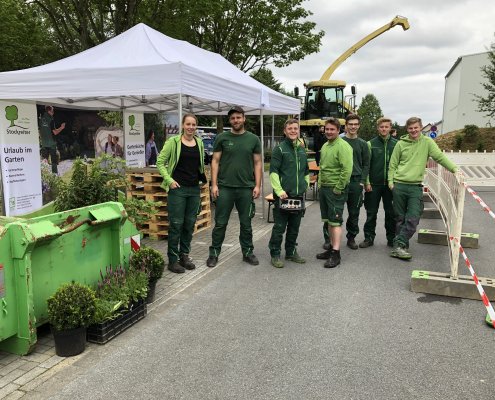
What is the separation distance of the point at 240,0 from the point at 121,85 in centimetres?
1317

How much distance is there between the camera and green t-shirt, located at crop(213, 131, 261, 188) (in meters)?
5.36

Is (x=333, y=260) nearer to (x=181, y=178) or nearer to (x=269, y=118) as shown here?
(x=181, y=178)

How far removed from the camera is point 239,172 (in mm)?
5367

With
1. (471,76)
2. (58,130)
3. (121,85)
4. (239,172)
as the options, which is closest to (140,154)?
(58,130)

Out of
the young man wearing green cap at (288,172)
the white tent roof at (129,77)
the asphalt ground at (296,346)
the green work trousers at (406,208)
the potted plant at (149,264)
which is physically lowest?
the asphalt ground at (296,346)

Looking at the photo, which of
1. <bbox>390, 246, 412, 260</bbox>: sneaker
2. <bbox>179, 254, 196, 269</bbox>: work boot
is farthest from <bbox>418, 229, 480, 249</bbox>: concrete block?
<bbox>179, 254, 196, 269</bbox>: work boot

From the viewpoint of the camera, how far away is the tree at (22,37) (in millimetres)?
17422

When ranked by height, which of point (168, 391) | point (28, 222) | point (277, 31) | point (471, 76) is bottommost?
point (168, 391)

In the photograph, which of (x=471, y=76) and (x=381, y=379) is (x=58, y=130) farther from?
(x=471, y=76)

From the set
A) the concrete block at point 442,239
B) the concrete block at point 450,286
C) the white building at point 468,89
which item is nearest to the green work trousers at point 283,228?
the concrete block at point 450,286

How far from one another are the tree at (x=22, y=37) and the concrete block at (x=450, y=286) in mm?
17712

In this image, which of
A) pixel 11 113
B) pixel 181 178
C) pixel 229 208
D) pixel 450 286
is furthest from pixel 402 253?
pixel 11 113

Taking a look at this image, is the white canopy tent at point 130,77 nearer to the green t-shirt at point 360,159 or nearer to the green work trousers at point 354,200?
the green t-shirt at point 360,159

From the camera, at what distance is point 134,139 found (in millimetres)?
10516
